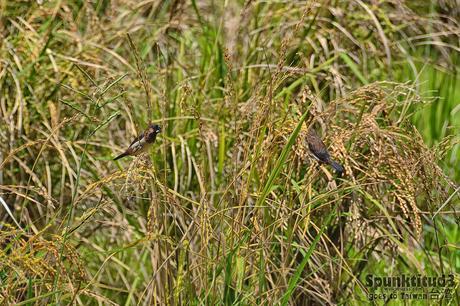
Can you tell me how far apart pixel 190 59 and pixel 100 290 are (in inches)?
44.4

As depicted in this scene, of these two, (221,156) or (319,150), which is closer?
(319,150)

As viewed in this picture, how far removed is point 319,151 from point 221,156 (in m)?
0.75

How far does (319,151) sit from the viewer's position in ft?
7.00

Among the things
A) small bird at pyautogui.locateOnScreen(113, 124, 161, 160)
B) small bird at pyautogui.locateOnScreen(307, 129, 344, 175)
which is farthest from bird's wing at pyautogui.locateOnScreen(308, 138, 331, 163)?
small bird at pyautogui.locateOnScreen(113, 124, 161, 160)

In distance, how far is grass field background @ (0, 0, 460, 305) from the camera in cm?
204

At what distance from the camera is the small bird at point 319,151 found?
2115 mm

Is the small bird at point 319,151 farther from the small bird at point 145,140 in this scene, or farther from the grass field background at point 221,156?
the small bird at point 145,140

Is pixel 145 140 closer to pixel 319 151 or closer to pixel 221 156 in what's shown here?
pixel 319 151

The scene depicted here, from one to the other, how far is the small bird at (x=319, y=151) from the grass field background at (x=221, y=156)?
0.10ft

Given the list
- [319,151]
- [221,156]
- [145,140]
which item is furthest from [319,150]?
[221,156]

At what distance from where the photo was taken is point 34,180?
293cm

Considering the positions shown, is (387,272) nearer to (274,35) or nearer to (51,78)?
(274,35)

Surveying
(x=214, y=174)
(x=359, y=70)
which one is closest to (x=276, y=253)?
(x=214, y=174)

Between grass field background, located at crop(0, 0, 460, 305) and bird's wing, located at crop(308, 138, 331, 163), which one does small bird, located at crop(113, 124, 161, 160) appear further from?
bird's wing, located at crop(308, 138, 331, 163)
